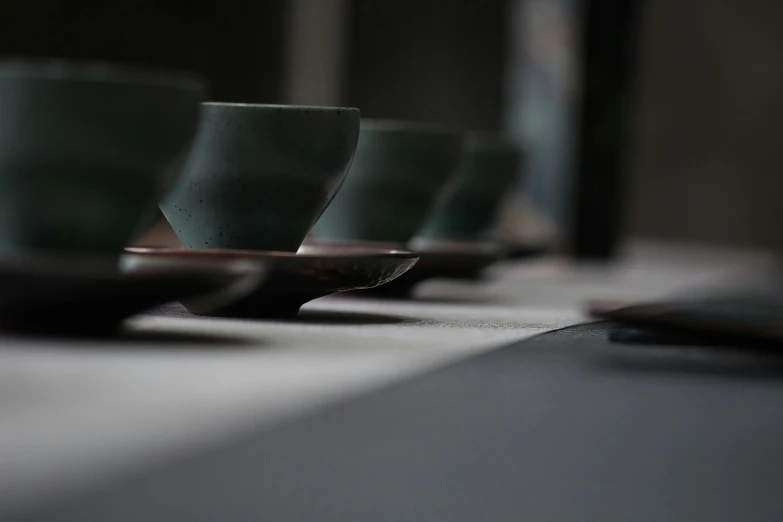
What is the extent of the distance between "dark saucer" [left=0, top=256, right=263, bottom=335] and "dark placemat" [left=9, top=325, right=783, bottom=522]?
0.11 meters

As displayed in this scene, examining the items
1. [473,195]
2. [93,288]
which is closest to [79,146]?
[93,288]

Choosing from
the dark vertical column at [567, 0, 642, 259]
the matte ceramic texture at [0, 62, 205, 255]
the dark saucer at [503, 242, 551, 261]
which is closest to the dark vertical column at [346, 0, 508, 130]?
the dark vertical column at [567, 0, 642, 259]

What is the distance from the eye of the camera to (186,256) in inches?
23.9

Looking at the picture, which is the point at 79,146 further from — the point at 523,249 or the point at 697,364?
the point at 523,249

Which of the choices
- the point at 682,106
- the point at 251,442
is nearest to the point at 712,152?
the point at 682,106

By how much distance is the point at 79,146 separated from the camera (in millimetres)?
520

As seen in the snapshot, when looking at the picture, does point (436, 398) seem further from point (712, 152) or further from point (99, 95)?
point (712, 152)

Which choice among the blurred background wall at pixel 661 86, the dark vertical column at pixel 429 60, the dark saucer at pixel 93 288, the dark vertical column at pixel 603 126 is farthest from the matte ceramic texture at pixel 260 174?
the dark vertical column at pixel 429 60

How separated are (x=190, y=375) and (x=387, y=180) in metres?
0.47

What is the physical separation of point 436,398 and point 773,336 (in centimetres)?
18

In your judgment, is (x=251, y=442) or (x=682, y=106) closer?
(x=251, y=442)

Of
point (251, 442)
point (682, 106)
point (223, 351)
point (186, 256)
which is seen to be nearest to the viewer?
point (251, 442)

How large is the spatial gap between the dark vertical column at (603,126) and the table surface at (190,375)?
1030 mm

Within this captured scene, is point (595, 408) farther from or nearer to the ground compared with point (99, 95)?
nearer to the ground
